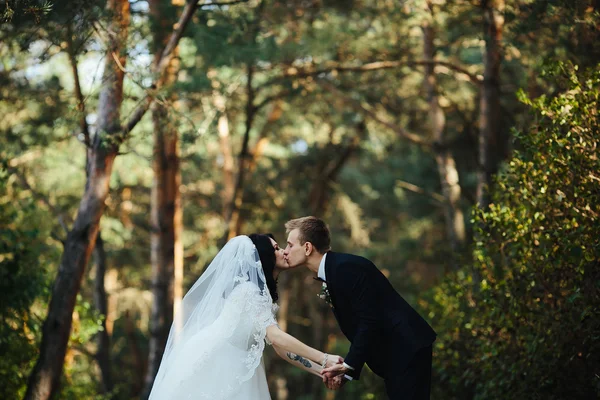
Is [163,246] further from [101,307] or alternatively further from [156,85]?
[156,85]

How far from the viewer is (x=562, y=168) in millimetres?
5766

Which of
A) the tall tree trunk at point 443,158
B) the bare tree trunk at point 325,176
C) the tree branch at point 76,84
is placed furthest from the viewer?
the bare tree trunk at point 325,176

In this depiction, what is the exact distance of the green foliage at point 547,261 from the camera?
5574 mm

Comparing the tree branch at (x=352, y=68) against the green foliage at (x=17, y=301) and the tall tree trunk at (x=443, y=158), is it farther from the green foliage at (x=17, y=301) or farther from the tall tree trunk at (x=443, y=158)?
the green foliage at (x=17, y=301)

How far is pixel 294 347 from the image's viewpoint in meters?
5.03

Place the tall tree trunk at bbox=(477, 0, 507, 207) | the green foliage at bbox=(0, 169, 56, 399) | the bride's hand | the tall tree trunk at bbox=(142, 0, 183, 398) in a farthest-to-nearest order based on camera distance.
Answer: the tall tree trunk at bbox=(142, 0, 183, 398)
the tall tree trunk at bbox=(477, 0, 507, 207)
the green foliage at bbox=(0, 169, 56, 399)
the bride's hand

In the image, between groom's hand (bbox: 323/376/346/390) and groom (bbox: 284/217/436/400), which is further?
groom's hand (bbox: 323/376/346/390)

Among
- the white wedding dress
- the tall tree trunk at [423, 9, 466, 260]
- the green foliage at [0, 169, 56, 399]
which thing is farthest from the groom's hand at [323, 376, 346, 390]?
the tall tree trunk at [423, 9, 466, 260]

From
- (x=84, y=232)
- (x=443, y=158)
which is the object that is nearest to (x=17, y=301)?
(x=84, y=232)

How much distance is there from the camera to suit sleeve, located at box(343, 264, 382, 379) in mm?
4863

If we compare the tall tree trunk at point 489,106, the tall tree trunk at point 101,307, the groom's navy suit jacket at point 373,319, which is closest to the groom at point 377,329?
the groom's navy suit jacket at point 373,319

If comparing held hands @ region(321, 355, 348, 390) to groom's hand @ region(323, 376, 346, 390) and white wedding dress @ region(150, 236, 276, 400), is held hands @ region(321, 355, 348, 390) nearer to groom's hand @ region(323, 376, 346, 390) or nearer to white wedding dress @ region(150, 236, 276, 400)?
groom's hand @ region(323, 376, 346, 390)

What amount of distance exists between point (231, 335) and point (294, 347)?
48 cm

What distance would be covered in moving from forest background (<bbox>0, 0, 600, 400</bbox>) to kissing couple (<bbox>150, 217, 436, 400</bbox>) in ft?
5.01
